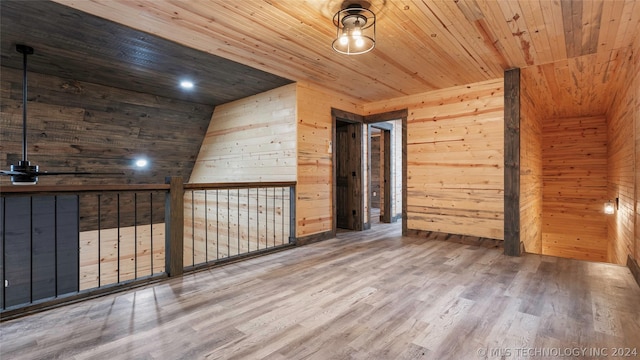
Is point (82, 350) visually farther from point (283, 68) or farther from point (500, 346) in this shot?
point (283, 68)

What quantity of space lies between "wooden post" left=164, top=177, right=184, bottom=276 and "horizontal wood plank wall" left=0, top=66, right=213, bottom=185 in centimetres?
253

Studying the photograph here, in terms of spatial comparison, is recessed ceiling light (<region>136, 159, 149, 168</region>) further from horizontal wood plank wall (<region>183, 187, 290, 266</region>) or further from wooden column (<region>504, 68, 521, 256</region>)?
wooden column (<region>504, 68, 521, 256</region>)

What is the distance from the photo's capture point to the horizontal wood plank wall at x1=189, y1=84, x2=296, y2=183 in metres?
4.53

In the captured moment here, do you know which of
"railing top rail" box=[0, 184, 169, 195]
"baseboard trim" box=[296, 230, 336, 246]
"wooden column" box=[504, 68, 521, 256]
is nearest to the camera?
"railing top rail" box=[0, 184, 169, 195]

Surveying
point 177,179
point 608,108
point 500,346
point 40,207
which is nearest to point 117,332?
point 177,179

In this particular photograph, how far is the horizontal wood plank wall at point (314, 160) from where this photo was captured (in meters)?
4.47

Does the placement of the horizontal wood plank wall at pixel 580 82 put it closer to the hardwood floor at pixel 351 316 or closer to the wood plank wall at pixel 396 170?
the hardwood floor at pixel 351 316

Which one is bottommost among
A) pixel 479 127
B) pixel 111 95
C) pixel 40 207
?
pixel 40 207

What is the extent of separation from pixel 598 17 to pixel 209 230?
634 centimetres

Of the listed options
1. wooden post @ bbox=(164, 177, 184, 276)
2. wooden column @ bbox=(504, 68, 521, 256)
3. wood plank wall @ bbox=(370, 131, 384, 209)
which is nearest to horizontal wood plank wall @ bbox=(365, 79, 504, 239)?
wooden column @ bbox=(504, 68, 521, 256)

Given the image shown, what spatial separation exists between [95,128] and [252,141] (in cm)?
238

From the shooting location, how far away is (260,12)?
252cm

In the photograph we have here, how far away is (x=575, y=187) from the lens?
6887 mm

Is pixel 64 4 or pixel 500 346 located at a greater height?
pixel 64 4
